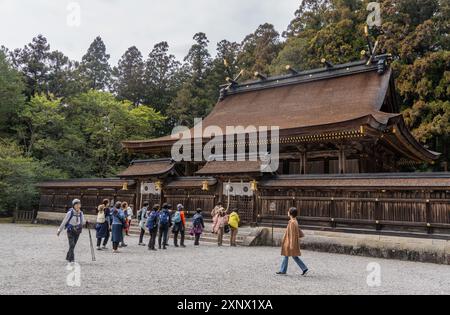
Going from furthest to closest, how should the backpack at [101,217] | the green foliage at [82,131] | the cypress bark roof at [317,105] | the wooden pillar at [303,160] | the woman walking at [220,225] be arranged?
the green foliage at [82,131], the wooden pillar at [303,160], the cypress bark roof at [317,105], the woman walking at [220,225], the backpack at [101,217]

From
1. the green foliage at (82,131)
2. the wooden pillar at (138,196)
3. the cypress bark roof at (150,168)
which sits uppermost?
the green foliage at (82,131)

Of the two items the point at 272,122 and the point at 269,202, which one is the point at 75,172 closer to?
the point at 272,122

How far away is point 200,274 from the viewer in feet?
27.0

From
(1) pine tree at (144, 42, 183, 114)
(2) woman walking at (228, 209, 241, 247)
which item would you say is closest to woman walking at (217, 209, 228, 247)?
(2) woman walking at (228, 209, 241, 247)

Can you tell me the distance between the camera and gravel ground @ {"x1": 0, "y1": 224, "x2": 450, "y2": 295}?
6766mm

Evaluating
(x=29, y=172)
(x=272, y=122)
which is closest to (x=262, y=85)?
(x=272, y=122)

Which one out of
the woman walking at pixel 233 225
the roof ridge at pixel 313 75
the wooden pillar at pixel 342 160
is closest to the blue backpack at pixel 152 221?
the woman walking at pixel 233 225

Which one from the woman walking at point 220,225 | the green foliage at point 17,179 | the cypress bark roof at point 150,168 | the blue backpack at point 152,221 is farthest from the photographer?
the green foliage at point 17,179

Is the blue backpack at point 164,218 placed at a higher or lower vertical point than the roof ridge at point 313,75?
lower

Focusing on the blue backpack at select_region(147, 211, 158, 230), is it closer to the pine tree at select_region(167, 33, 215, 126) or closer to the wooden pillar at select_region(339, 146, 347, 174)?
the wooden pillar at select_region(339, 146, 347, 174)

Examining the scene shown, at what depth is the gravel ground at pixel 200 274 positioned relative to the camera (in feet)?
22.2

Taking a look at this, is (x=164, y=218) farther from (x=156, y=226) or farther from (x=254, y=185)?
(x=254, y=185)

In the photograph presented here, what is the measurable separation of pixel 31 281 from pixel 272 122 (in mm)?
15413

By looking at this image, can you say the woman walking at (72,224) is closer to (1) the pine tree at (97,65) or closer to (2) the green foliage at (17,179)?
(2) the green foliage at (17,179)
